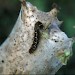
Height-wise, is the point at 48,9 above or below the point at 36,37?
above

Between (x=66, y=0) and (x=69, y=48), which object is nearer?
(x=69, y=48)

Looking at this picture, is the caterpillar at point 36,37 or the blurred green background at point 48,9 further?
the blurred green background at point 48,9

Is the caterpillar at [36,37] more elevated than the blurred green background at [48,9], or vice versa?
the blurred green background at [48,9]

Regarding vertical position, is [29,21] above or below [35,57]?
above

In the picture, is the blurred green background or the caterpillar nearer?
the caterpillar

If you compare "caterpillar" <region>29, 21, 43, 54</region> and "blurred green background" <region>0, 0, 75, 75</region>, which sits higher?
"blurred green background" <region>0, 0, 75, 75</region>

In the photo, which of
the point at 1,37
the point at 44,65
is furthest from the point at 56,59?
the point at 1,37

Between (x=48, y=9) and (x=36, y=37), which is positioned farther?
(x=48, y=9)

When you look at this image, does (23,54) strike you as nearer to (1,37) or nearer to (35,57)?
(35,57)

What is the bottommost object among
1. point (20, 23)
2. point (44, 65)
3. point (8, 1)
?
point (44, 65)
